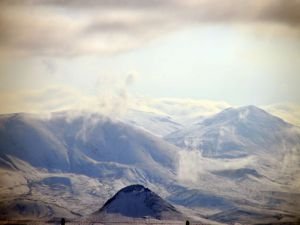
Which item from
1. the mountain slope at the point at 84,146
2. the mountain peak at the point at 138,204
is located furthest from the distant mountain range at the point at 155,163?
the mountain peak at the point at 138,204

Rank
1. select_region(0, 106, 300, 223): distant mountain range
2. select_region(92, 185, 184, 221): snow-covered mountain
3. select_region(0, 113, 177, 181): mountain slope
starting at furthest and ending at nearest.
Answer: select_region(92, 185, 184, 221): snow-covered mountain < select_region(0, 106, 300, 223): distant mountain range < select_region(0, 113, 177, 181): mountain slope

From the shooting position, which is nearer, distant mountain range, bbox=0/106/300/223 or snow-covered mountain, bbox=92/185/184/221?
distant mountain range, bbox=0/106/300/223

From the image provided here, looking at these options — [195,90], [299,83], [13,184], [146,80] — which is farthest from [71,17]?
[299,83]

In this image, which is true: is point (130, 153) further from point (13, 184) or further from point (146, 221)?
point (13, 184)

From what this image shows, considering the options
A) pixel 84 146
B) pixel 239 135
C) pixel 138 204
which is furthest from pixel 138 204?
pixel 239 135

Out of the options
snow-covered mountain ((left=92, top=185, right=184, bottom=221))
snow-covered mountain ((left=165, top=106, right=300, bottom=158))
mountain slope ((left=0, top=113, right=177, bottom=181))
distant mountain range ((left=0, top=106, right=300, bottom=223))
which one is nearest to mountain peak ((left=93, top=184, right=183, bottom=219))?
snow-covered mountain ((left=92, top=185, right=184, bottom=221))

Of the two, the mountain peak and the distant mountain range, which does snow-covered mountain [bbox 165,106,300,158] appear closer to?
A: the distant mountain range
